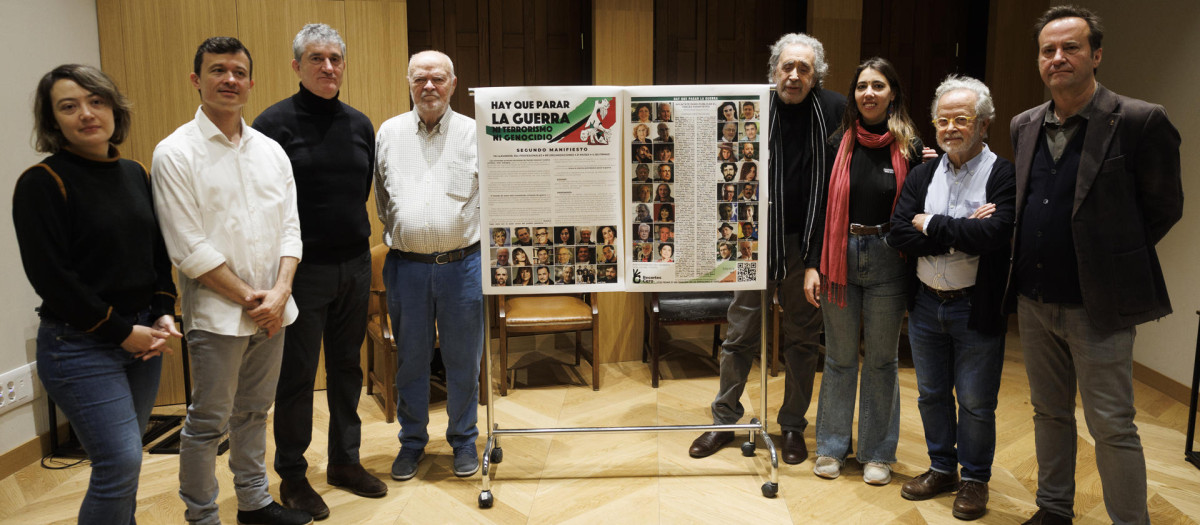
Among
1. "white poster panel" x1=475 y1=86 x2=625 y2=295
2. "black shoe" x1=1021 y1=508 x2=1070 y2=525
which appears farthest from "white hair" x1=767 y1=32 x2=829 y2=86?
"black shoe" x1=1021 y1=508 x2=1070 y2=525

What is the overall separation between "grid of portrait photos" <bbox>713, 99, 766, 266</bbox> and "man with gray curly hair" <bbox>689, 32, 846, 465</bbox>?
12cm

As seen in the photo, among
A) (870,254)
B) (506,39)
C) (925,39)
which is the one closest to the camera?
(870,254)

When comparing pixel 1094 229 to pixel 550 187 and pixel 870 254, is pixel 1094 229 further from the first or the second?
pixel 550 187

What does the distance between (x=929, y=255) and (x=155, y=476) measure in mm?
3340

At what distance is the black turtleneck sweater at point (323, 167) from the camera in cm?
277

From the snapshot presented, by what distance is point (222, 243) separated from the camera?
2.33 m

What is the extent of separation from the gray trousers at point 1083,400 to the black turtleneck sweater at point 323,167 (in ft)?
8.10

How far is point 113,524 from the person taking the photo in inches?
80.6

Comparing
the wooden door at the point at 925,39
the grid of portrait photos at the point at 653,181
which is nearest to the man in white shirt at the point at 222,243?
the grid of portrait photos at the point at 653,181

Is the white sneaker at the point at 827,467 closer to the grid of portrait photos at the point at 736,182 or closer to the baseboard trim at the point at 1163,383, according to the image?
the grid of portrait photos at the point at 736,182

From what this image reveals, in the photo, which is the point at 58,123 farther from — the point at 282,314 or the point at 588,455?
the point at 588,455

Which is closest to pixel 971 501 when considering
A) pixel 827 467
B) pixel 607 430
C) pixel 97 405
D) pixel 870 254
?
pixel 827 467

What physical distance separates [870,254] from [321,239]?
2.09m

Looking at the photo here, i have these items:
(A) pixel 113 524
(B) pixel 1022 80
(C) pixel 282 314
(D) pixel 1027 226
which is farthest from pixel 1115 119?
(B) pixel 1022 80
